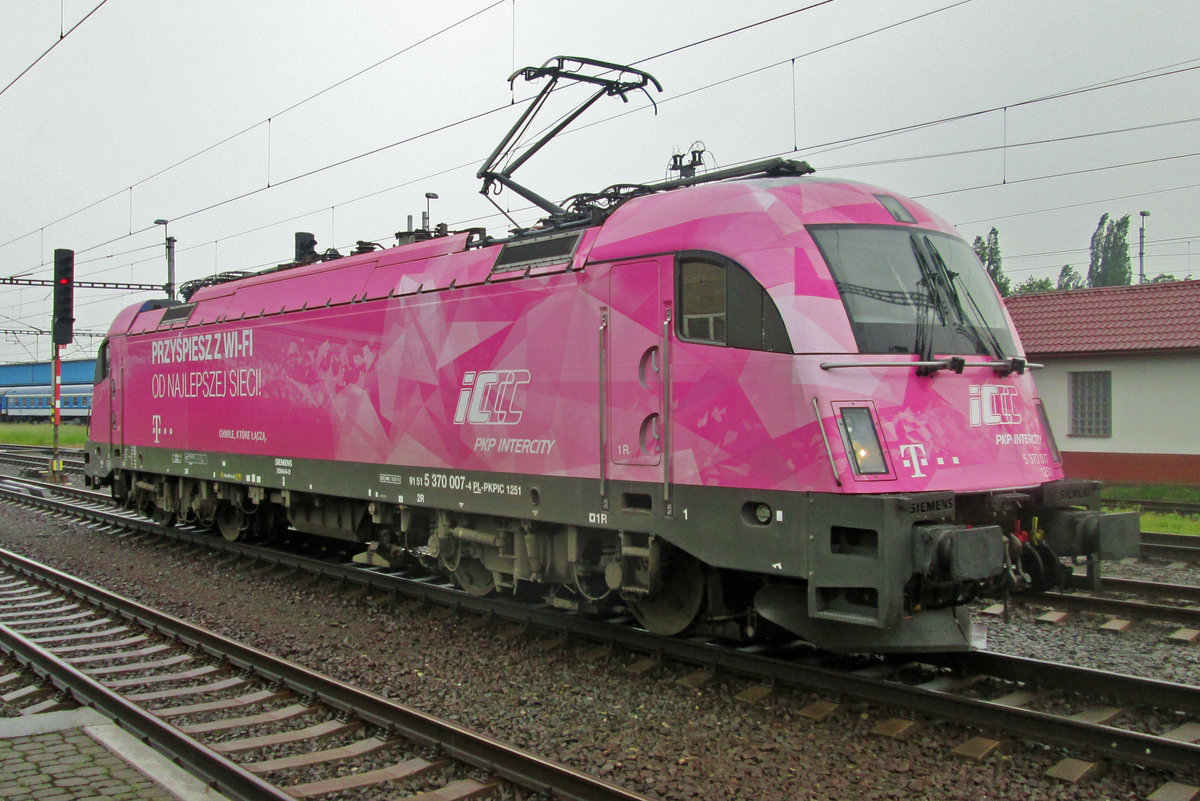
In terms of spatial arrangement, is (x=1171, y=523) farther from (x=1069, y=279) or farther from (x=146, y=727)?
(x=1069, y=279)

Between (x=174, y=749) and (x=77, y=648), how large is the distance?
3.34 metres

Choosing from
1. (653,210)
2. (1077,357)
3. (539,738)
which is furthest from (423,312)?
(1077,357)

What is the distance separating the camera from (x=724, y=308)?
253 inches

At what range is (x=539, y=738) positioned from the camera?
5984 millimetres

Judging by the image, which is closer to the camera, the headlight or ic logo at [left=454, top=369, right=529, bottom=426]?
the headlight

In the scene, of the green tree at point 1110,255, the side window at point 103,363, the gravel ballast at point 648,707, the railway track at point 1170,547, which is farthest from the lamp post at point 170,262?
the green tree at point 1110,255

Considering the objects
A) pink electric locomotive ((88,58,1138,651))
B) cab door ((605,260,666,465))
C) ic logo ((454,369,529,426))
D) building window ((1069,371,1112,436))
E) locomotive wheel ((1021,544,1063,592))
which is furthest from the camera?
building window ((1069,371,1112,436))

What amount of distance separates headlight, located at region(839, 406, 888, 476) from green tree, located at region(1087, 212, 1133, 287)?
2806 inches

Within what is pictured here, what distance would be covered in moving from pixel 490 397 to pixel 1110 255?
7432 centimetres

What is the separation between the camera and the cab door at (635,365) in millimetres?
6895

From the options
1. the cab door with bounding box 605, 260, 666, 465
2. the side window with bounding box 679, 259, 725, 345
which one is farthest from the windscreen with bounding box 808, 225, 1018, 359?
the cab door with bounding box 605, 260, 666, 465

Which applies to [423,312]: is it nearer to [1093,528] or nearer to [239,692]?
[239,692]

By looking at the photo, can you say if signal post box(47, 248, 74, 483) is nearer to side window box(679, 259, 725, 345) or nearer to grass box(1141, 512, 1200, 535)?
side window box(679, 259, 725, 345)

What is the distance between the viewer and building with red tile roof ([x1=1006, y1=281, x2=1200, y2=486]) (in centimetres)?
1878
